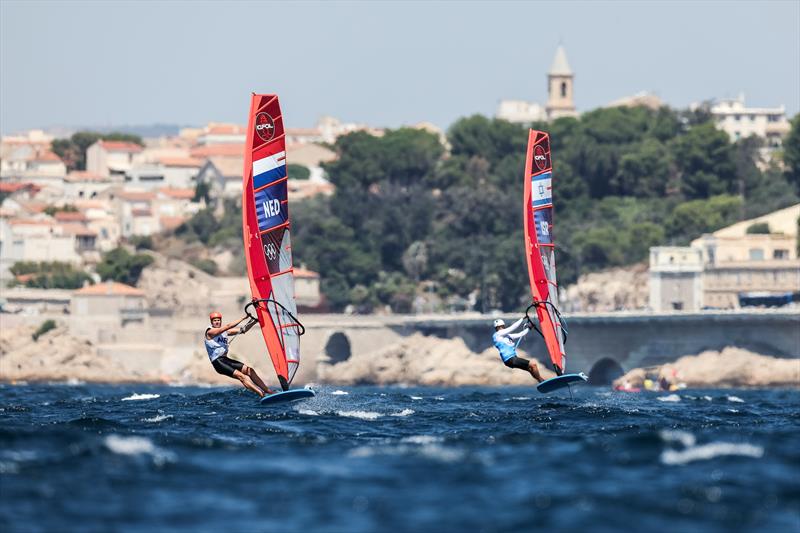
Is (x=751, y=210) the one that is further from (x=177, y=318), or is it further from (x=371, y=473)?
(x=371, y=473)

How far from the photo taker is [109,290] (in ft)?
455

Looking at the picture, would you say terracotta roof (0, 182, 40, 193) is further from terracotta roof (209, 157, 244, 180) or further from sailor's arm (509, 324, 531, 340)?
sailor's arm (509, 324, 531, 340)

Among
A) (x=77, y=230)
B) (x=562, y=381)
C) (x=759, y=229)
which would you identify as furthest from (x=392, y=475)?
(x=77, y=230)

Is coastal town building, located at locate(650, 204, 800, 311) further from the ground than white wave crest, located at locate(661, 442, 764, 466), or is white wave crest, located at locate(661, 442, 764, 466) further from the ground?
coastal town building, located at locate(650, 204, 800, 311)

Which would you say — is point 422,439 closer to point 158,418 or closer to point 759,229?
point 158,418

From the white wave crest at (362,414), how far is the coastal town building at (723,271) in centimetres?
8678

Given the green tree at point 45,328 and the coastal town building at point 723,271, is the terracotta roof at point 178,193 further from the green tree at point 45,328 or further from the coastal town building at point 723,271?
the coastal town building at point 723,271

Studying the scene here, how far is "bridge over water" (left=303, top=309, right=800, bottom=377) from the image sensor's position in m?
112

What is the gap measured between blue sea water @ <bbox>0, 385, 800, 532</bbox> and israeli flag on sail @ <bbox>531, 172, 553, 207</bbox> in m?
8.23

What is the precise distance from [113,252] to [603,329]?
5133 cm

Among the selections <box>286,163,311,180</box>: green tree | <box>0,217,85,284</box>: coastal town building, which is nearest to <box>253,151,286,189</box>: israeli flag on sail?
<box>0,217,85,284</box>: coastal town building

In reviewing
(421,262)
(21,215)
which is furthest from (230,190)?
(421,262)

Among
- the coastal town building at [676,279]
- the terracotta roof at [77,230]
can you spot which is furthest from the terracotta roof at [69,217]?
the coastal town building at [676,279]

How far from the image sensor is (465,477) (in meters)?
26.5
